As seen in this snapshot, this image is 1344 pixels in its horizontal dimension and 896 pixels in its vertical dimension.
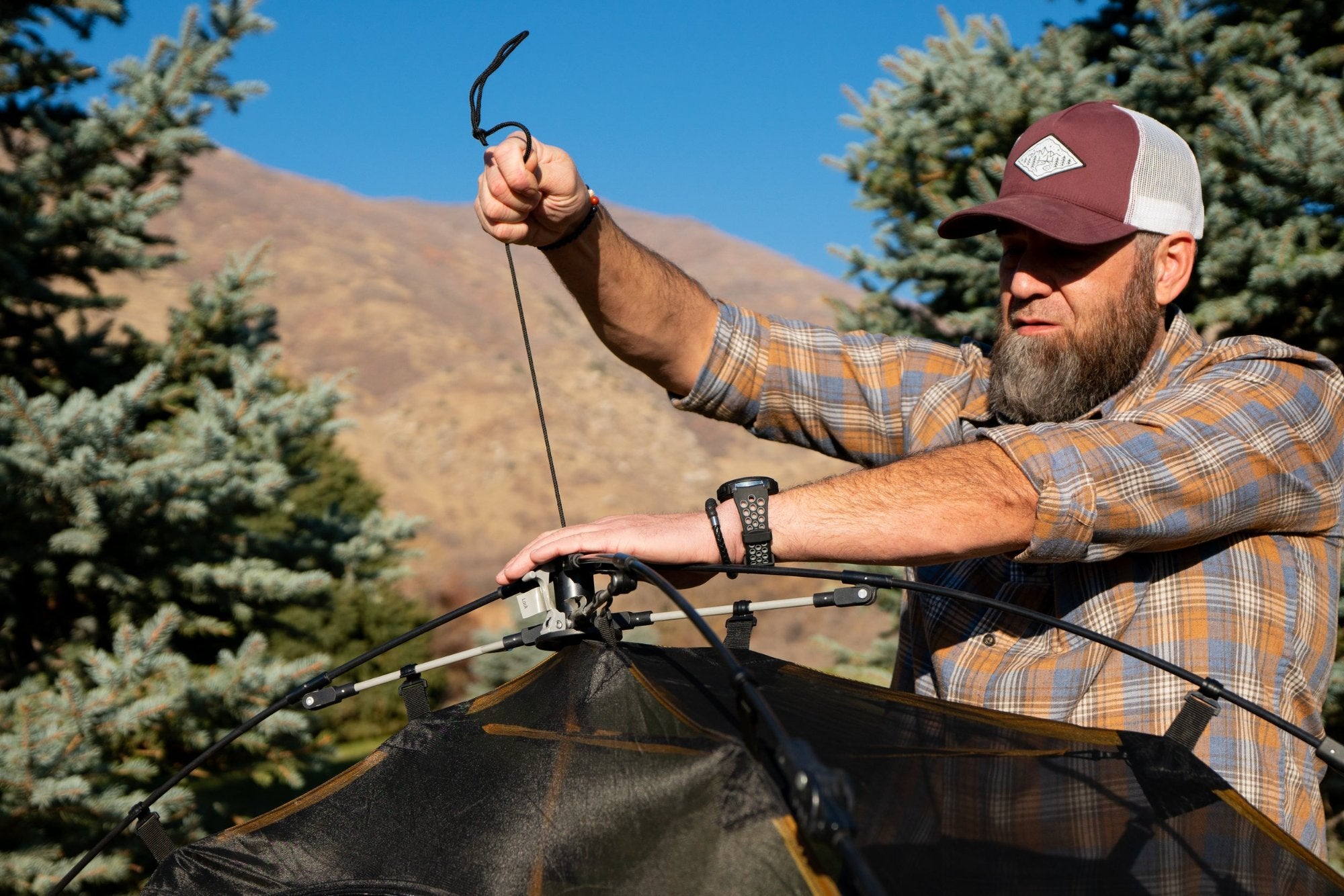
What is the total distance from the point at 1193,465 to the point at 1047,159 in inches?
29.5

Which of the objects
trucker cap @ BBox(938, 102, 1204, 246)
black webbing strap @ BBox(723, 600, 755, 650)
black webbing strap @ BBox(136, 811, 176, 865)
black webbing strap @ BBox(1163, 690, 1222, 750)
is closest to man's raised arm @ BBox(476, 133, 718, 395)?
trucker cap @ BBox(938, 102, 1204, 246)

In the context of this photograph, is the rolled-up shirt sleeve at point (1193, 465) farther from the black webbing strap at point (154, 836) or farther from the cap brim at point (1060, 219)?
the black webbing strap at point (154, 836)

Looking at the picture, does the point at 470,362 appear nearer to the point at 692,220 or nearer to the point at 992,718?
the point at 992,718

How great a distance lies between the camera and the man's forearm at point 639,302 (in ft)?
8.63

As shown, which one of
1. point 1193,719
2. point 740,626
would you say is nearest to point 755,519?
point 740,626

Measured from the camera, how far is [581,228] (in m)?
2.56

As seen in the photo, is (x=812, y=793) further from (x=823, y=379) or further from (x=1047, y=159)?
(x=823, y=379)

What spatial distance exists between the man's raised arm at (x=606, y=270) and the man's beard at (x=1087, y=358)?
2.56ft

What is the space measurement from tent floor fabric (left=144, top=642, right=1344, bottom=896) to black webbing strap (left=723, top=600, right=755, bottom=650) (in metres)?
0.05

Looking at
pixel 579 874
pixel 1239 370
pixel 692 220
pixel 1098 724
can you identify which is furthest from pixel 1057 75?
pixel 692 220

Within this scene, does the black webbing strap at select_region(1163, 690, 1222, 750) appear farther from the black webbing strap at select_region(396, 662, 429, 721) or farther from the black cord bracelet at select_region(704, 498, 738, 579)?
the black webbing strap at select_region(396, 662, 429, 721)

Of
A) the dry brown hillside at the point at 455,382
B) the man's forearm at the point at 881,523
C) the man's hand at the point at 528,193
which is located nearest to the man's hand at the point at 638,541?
the man's forearm at the point at 881,523

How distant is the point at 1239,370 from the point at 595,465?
31.8 metres

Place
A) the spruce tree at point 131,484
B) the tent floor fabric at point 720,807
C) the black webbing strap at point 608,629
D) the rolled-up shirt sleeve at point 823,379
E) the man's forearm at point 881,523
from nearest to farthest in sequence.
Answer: the tent floor fabric at point 720,807 → the black webbing strap at point 608,629 → the man's forearm at point 881,523 → the rolled-up shirt sleeve at point 823,379 → the spruce tree at point 131,484
